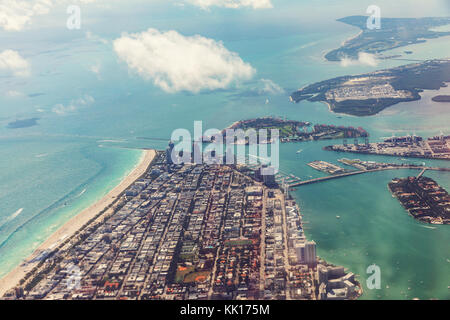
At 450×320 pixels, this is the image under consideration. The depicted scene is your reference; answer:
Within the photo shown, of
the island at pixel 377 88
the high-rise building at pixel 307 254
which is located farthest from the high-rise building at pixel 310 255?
the island at pixel 377 88

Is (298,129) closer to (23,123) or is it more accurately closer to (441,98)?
(441,98)

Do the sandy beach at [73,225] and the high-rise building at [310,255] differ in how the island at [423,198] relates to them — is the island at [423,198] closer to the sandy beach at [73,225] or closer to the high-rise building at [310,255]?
the high-rise building at [310,255]

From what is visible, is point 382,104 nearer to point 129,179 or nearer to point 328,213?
point 328,213

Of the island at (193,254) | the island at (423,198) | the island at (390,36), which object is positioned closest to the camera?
the island at (193,254)

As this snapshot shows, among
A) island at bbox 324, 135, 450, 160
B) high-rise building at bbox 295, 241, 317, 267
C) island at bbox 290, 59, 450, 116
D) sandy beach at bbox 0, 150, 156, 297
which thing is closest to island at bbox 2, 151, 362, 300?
high-rise building at bbox 295, 241, 317, 267

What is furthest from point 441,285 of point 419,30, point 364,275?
point 419,30
